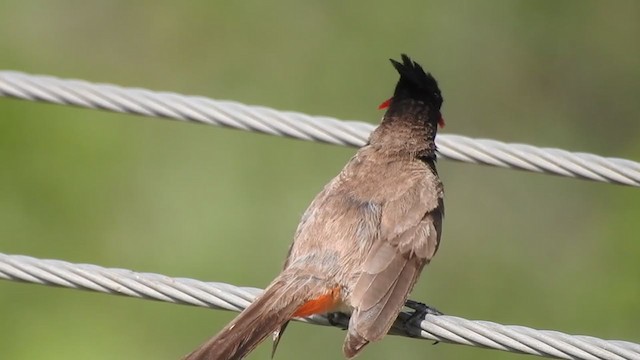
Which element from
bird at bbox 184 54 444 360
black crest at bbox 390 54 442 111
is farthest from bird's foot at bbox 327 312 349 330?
black crest at bbox 390 54 442 111

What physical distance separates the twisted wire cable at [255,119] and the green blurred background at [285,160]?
2591 millimetres

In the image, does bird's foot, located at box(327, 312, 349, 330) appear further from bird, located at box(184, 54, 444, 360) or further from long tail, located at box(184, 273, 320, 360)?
long tail, located at box(184, 273, 320, 360)

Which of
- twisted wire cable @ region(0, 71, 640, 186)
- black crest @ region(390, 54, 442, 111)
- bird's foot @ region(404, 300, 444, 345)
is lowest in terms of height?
bird's foot @ region(404, 300, 444, 345)

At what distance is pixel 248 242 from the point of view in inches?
325

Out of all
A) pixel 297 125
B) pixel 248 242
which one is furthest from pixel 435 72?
pixel 297 125

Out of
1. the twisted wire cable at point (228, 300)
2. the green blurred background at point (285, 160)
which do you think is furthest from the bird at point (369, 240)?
the green blurred background at point (285, 160)

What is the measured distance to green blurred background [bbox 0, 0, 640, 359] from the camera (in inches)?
305

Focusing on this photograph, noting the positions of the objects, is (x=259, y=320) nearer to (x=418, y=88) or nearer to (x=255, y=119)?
(x=255, y=119)

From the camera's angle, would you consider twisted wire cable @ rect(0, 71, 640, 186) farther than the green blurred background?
No

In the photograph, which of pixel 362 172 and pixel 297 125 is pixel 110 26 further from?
pixel 297 125

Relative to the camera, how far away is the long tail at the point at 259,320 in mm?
4652

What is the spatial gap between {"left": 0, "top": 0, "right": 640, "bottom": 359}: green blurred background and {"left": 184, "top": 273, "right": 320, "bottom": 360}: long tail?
7.87 feet

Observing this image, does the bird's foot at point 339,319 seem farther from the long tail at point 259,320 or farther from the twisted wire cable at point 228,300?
the twisted wire cable at point 228,300

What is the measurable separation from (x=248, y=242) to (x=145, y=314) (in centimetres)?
83
